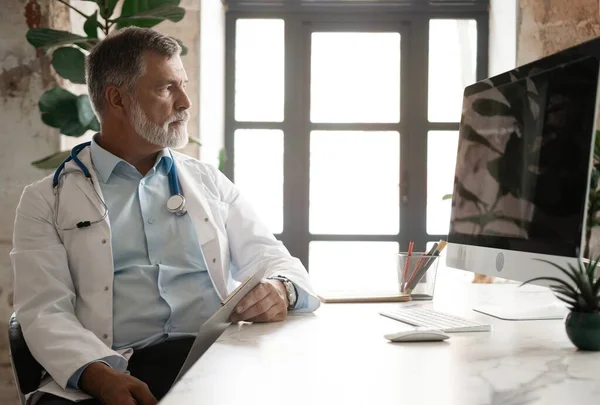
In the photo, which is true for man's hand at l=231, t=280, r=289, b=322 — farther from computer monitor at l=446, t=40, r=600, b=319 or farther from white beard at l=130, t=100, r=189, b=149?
white beard at l=130, t=100, r=189, b=149

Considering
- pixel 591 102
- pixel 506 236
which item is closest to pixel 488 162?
pixel 506 236

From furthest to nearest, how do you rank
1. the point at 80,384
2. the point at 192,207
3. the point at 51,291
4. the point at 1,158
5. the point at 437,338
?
the point at 1,158 → the point at 192,207 → the point at 51,291 → the point at 80,384 → the point at 437,338

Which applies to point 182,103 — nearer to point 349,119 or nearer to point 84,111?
point 84,111

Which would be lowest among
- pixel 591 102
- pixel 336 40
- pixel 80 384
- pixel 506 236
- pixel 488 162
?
pixel 80 384

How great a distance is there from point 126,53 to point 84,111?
0.56 meters

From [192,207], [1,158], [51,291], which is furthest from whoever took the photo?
[1,158]

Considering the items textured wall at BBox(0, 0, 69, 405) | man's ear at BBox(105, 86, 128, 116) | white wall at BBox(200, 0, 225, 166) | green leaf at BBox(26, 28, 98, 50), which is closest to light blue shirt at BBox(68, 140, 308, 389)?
man's ear at BBox(105, 86, 128, 116)

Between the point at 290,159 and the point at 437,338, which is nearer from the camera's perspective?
the point at 437,338

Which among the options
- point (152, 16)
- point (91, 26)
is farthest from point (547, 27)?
point (91, 26)

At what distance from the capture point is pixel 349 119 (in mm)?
4484

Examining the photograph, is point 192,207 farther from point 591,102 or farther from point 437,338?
point 591,102

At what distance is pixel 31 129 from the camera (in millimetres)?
2752

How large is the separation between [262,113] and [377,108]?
744 millimetres

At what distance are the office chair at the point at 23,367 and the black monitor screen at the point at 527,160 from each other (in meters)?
1.07
